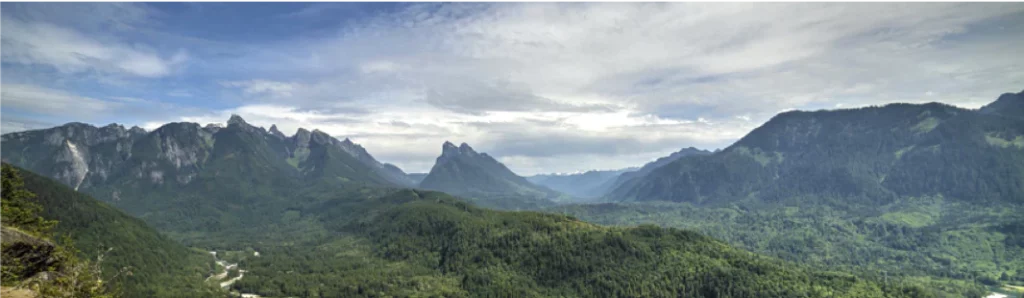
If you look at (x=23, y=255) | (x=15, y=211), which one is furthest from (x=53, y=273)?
(x=15, y=211)

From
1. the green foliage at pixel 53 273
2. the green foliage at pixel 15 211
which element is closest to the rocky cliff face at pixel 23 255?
the green foliage at pixel 53 273

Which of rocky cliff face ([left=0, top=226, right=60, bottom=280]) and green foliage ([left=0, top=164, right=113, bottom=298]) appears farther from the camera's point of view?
rocky cliff face ([left=0, top=226, right=60, bottom=280])

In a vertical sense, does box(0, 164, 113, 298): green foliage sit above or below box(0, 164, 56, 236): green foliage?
below

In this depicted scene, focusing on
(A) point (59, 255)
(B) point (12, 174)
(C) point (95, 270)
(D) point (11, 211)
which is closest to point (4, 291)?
(A) point (59, 255)

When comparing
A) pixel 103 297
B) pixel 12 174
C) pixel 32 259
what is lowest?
pixel 103 297

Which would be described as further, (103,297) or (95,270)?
(103,297)

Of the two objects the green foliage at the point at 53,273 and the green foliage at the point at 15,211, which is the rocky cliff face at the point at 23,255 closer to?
the green foliage at the point at 53,273

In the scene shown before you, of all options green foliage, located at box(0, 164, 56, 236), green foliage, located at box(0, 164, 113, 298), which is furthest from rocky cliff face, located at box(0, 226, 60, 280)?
green foliage, located at box(0, 164, 56, 236)

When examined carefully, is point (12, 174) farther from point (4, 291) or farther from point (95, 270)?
point (95, 270)

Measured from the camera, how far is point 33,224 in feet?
277

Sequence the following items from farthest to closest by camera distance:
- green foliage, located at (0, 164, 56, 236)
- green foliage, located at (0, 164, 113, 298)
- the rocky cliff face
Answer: green foliage, located at (0, 164, 56, 236), the rocky cliff face, green foliage, located at (0, 164, 113, 298)

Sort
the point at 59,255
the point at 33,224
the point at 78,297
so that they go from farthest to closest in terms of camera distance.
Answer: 1. the point at 33,224
2. the point at 59,255
3. the point at 78,297

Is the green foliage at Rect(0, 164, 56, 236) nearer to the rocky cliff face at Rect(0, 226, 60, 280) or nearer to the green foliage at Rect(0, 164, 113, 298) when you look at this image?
the green foliage at Rect(0, 164, 113, 298)

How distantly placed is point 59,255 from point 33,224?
37145mm
